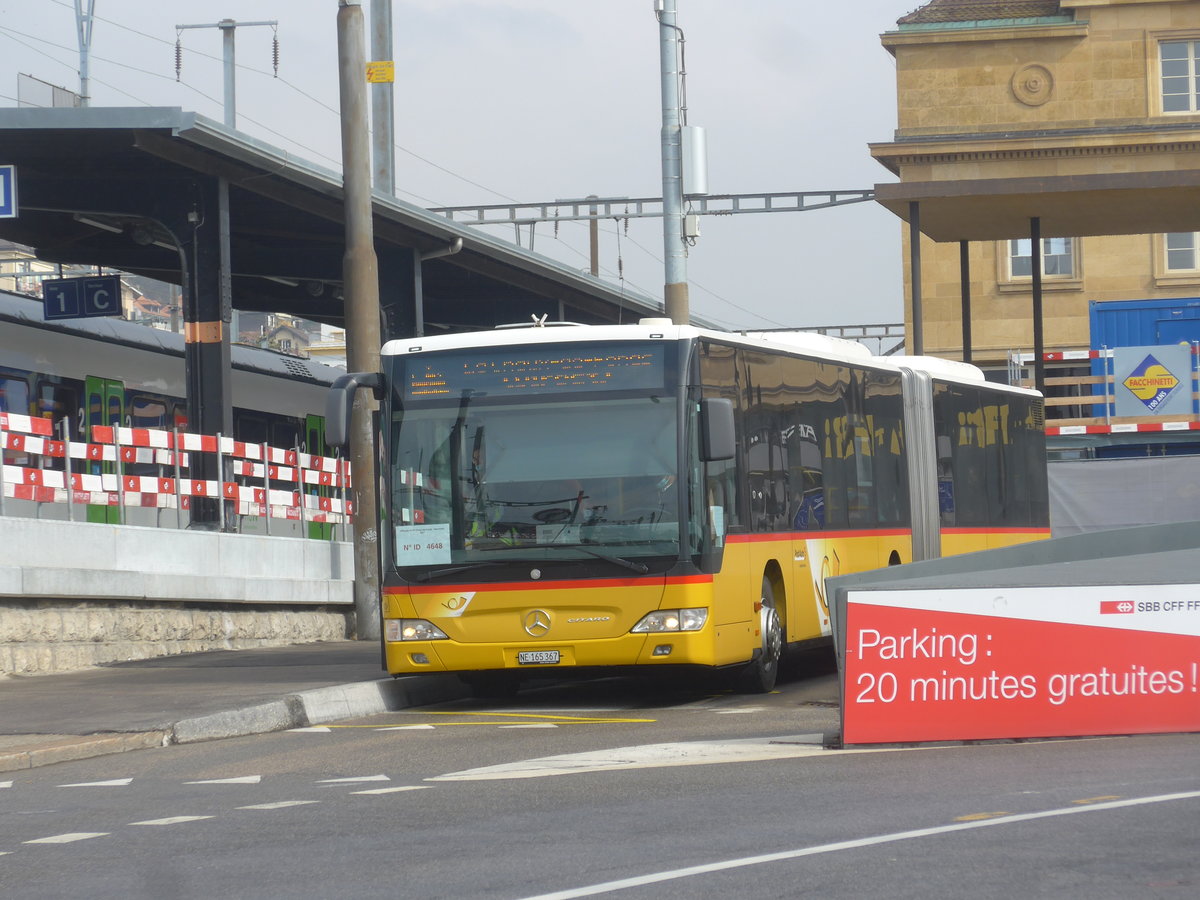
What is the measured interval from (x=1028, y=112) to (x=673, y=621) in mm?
37231

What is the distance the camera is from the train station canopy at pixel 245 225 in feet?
71.3

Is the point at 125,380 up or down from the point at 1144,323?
down

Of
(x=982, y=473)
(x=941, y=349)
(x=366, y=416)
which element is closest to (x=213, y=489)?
(x=366, y=416)

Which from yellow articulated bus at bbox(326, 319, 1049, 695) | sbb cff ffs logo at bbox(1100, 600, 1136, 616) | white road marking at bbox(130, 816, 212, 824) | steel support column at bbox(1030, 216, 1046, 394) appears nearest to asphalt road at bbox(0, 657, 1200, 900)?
white road marking at bbox(130, 816, 212, 824)

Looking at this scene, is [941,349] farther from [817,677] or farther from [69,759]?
[69,759]

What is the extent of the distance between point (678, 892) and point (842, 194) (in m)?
43.2

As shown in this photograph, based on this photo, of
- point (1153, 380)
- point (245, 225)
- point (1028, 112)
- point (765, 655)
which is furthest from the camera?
point (1028, 112)

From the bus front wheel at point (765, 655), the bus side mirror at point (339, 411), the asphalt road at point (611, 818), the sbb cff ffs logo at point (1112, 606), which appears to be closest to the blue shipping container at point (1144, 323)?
the bus front wheel at point (765, 655)

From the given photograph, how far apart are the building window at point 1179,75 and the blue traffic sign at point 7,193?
36.5 meters

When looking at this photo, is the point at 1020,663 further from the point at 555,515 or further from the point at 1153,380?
the point at 1153,380

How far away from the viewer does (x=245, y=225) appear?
28.0m

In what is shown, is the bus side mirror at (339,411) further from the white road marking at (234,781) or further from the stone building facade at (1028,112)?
the stone building facade at (1028,112)

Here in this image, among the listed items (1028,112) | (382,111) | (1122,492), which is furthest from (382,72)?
(1028,112)

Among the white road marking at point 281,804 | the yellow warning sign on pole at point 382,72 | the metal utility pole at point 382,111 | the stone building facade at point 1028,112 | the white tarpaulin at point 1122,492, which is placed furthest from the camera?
the stone building facade at point 1028,112
